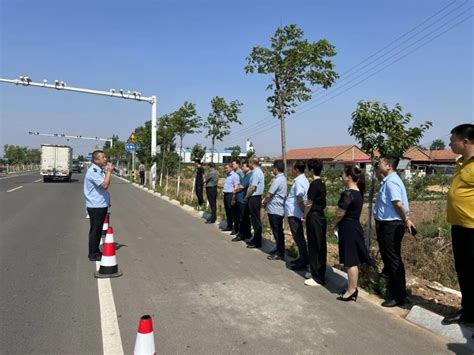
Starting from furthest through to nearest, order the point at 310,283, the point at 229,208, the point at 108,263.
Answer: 1. the point at 229,208
2. the point at 108,263
3. the point at 310,283

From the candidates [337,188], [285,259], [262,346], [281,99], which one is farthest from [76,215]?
[337,188]

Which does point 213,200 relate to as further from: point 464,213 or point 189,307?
point 464,213

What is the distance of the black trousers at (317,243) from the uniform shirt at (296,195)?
0.66 meters

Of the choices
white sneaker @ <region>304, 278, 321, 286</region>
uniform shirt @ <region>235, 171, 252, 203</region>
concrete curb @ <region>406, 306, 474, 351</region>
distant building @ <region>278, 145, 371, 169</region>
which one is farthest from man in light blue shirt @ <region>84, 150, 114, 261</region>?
distant building @ <region>278, 145, 371, 169</region>

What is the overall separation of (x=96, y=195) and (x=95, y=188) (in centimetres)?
12

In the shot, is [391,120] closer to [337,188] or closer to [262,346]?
[262,346]

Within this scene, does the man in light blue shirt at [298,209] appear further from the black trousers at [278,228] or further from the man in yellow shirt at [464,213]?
the man in yellow shirt at [464,213]

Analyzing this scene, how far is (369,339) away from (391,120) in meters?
4.24

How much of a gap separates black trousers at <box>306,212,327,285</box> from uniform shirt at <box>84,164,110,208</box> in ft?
11.7

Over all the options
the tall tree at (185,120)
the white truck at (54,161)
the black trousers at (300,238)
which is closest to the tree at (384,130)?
the black trousers at (300,238)

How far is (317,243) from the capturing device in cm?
643

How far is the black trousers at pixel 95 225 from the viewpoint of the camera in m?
7.52

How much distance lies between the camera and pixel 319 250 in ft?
21.2

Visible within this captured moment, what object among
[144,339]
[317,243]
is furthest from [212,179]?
[144,339]
